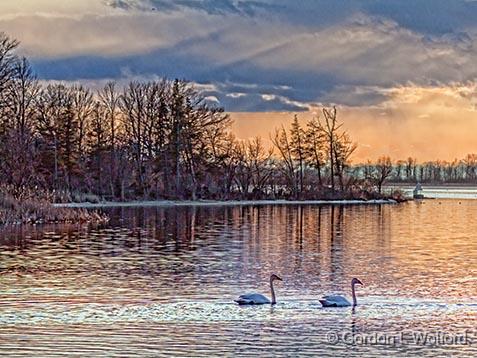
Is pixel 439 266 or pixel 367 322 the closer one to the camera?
pixel 367 322

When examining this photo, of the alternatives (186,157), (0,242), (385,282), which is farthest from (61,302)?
(186,157)

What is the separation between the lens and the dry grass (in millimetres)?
49375

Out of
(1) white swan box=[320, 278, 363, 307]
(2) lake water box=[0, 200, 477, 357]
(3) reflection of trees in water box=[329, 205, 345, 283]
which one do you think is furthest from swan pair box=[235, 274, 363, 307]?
(3) reflection of trees in water box=[329, 205, 345, 283]

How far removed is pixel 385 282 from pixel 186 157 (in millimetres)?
69835

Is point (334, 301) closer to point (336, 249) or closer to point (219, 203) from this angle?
point (336, 249)

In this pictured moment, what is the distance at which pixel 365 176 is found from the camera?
107812 millimetres

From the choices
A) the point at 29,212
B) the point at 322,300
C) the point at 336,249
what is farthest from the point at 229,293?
the point at 29,212

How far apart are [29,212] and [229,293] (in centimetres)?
2978

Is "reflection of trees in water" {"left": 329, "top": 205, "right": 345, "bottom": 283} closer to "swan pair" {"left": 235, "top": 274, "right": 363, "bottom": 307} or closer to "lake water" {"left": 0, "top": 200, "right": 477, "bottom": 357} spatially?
"lake water" {"left": 0, "top": 200, "right": 477, "bottom": 357}

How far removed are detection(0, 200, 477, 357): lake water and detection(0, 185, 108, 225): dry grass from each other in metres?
4.44

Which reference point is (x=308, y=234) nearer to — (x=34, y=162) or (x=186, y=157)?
(x=34, y=162)

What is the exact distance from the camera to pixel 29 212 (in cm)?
5053

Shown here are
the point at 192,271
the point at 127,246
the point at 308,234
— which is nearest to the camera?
the point at 192,271

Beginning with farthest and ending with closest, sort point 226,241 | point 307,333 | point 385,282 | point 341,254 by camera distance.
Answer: point 226,241 → point 341,254 → point 385,282 → point 307,333
